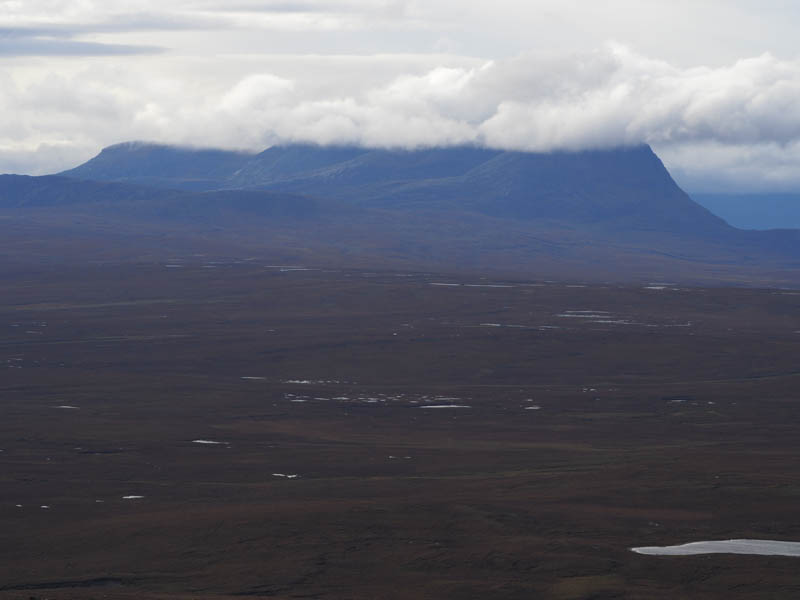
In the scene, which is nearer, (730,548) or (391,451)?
(730,548)

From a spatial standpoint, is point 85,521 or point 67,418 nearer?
point 85,521

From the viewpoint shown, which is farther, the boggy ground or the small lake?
the small lake

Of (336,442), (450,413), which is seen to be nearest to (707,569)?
(336,442)

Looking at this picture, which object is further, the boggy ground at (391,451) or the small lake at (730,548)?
the small lake at (730,548)

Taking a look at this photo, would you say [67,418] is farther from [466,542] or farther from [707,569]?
[707,569]

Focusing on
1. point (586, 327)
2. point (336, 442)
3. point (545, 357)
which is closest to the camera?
point (336, 442)

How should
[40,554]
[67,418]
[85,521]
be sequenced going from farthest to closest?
1. [67,418]
2. [85,521]
3. [40,554]
